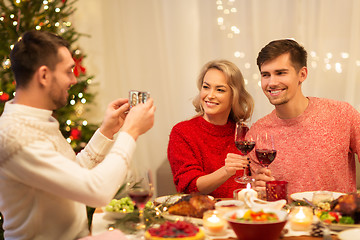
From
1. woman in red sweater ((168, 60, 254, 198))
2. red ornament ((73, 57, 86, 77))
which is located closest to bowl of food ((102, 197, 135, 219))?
woman in red sweater ((168, 60, 254, 198))

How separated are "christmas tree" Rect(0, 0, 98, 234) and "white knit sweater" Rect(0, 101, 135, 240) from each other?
6.06ft

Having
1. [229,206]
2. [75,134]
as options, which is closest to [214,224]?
[229,206]

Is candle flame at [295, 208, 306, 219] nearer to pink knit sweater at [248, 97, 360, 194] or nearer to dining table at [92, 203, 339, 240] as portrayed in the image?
dining table at [92, 203, 339, 240]

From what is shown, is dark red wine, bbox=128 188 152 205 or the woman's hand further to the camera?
the woman's hand

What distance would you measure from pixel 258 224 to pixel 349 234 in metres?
0.33

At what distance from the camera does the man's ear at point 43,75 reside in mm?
1709

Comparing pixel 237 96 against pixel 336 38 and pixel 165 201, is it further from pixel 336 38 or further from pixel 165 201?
pixel 165 201

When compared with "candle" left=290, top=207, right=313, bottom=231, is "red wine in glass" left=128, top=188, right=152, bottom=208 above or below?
above

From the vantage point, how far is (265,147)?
2.08 metres

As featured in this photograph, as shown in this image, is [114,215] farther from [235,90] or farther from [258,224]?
[235,90]

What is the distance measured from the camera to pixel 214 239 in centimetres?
156

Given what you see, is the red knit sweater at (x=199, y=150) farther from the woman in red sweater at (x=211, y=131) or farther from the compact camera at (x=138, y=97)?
the compact camera at (x=138, y=97)

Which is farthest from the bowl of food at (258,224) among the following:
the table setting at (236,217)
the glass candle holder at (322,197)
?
the glass candle holder at (322,197)

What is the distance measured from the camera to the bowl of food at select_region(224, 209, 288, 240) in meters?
1.42
